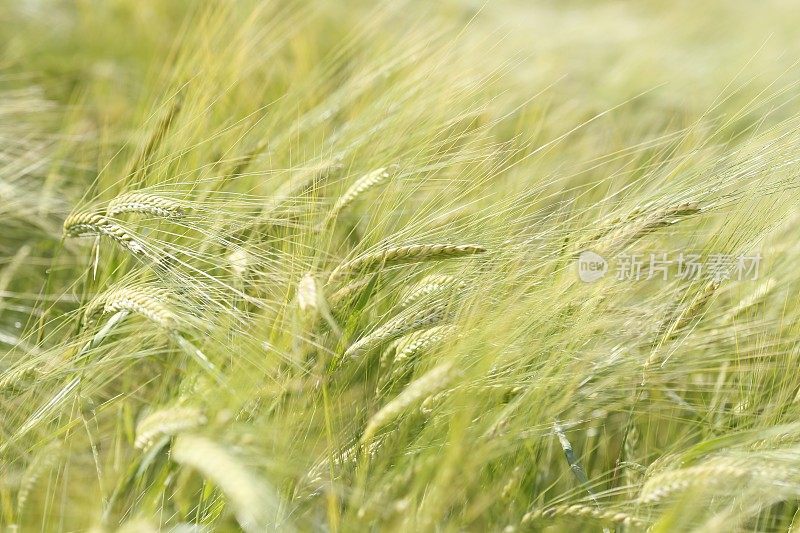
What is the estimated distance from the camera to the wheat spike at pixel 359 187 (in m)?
1.06

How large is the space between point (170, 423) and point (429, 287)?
330 mm

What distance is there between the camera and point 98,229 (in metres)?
1.01

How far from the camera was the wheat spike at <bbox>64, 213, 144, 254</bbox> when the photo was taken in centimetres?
97

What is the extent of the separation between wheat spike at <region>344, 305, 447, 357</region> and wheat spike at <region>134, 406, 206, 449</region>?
0.60 ft

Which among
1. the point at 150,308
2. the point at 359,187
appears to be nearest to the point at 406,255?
the point at 359,187

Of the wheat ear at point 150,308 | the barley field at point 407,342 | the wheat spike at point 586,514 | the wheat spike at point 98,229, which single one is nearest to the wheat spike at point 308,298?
the barley field at point 407,342

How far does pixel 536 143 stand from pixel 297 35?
66 cm

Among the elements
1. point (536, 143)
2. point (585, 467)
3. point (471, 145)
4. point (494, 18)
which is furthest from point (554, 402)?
point (494, 18)

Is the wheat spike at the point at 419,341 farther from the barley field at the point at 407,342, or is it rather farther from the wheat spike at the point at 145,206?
the wheat spike at the point at 145,206

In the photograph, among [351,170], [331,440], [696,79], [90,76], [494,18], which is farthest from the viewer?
[494,18]

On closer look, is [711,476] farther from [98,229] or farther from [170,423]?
[98,229]

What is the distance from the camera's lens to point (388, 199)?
1.04m

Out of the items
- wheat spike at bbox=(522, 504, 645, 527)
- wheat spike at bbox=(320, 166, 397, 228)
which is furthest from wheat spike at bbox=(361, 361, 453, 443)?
wheat spike at bbox=(320, 166, 397, 228)

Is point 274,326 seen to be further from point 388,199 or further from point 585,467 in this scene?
point 585,467
